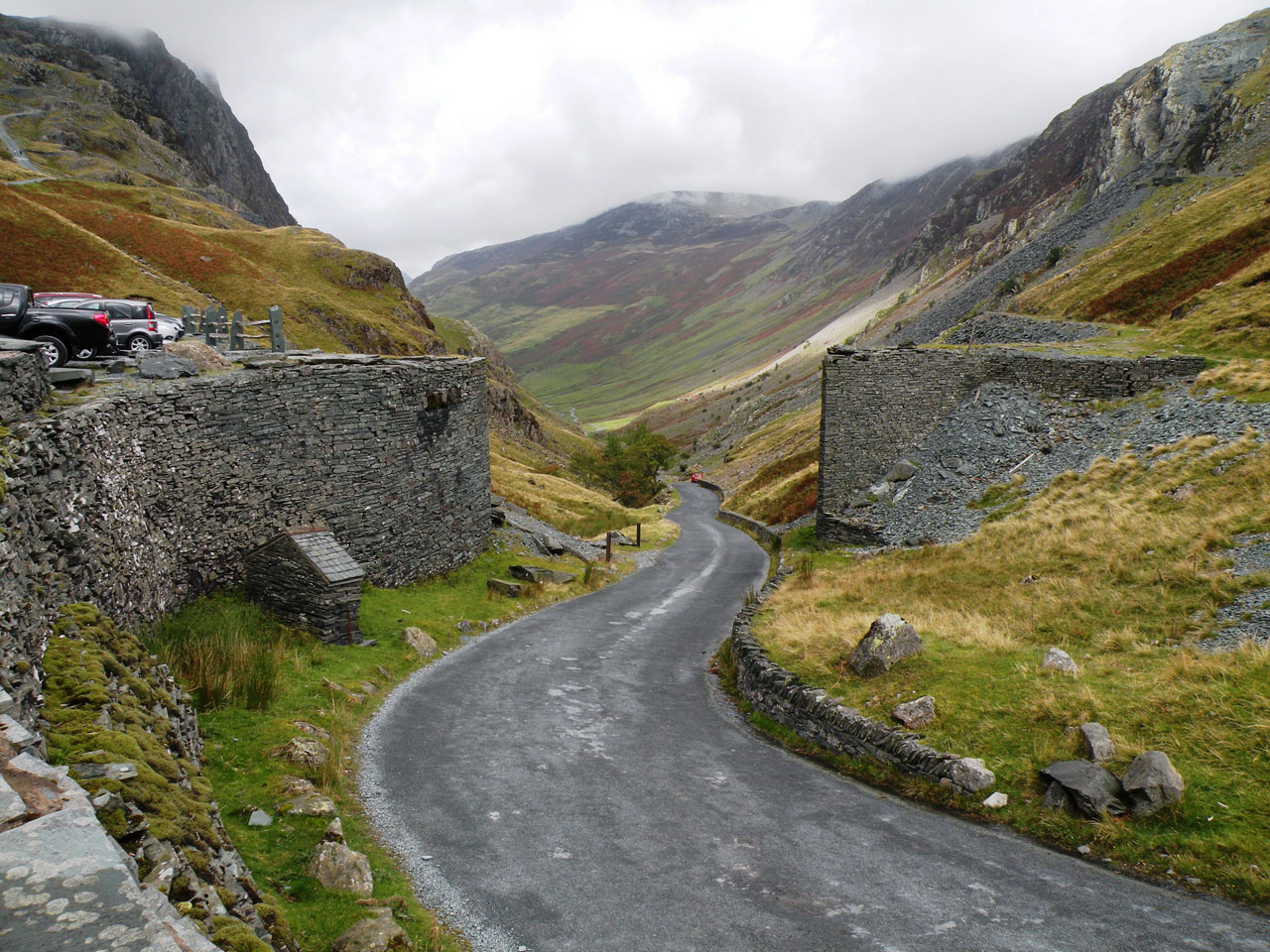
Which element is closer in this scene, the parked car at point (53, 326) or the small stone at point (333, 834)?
the small stone at point (333, 834)

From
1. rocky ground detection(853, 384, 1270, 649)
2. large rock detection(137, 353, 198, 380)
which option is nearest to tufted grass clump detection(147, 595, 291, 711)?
large rock detection(137, 353, 198, 380)

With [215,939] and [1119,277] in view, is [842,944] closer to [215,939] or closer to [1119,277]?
[215,939]

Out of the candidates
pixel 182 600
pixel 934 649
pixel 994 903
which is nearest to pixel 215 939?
pixel 994 903

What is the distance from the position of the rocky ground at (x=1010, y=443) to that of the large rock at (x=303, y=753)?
872 inches

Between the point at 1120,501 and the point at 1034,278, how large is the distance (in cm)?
7686

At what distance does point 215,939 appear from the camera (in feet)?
18.9

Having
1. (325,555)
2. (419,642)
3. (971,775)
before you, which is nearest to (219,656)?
(325,555)

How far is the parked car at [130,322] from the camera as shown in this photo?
25092mm

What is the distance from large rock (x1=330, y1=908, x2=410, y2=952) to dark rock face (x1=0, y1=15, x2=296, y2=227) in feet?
592

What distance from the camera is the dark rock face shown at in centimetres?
16100

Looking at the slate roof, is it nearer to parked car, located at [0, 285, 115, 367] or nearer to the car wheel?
parked car, located at [0, 285, 115, 367]

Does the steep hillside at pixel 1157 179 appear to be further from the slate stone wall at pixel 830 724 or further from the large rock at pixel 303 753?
the large rock at pixel 303 753

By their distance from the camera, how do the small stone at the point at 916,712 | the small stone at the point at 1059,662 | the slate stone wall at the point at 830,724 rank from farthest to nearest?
1. the small stone at the point at 1059,662
2. the small stone at the point at 916,712
3. the slate stone wall at the point at 830,724

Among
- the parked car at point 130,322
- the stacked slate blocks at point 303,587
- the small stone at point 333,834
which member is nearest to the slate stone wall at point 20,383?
the stacked slate blocks at point 303,587
